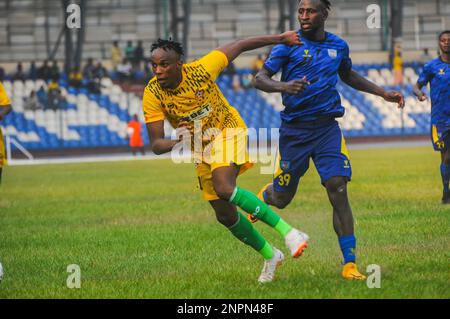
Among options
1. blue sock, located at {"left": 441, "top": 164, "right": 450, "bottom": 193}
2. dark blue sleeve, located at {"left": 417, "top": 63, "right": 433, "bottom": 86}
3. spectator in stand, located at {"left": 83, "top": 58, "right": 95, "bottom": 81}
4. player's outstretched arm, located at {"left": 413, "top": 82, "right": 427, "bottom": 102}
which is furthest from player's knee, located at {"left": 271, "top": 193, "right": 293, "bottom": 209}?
spectator in stand, located at {"left": 83, "top": 58, "right": 95, "bottom": 81}

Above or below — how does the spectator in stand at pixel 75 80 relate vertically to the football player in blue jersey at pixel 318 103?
below

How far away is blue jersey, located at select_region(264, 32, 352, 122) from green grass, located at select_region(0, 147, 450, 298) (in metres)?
1.48

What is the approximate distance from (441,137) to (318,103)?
21.4 feet

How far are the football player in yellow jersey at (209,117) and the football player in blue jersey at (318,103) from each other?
0.64 ft

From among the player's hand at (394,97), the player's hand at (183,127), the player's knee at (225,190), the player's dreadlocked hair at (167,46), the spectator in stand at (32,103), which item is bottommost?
the spectator in stand at (32,103)

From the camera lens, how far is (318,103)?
8.97 m

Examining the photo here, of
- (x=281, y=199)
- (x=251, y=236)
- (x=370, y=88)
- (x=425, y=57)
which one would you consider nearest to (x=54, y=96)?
(x=425, y=57)

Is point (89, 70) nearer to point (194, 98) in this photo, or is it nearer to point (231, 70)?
point (231, 70)

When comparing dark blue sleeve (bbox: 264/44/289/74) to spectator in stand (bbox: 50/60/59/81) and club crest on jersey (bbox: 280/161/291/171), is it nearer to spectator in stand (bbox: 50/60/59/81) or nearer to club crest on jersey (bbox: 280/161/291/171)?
club crest on jersey (bbox: 280/161/291/171)

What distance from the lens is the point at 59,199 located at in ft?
63.6

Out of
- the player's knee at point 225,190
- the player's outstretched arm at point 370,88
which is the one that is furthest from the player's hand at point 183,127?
the player's outstretched arm at point 370,88

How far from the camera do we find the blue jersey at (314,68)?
8891 millimetres

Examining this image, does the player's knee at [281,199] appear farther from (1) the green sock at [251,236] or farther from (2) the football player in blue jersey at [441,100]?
(2) the football player in blue jersey at [441,100]

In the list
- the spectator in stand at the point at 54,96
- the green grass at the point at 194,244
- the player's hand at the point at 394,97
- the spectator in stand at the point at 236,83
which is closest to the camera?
the green grass at the point at 194,244
